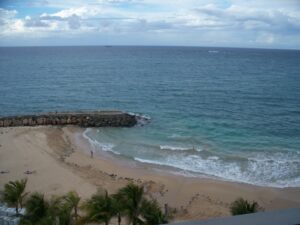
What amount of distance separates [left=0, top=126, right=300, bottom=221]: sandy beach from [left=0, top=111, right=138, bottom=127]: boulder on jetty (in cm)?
619

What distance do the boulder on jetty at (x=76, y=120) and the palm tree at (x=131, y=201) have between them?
21935 millimetres

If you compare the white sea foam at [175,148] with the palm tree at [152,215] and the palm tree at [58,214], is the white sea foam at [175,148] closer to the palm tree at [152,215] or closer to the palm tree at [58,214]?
the palm tree at [152,215]

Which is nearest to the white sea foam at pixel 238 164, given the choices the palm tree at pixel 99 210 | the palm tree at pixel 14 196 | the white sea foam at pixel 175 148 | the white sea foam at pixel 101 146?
the white sea foam at pixel 175 148

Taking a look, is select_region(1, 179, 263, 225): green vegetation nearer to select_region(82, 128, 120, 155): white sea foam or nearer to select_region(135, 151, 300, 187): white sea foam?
select_region(135, 151, 300, 187): white sea foam

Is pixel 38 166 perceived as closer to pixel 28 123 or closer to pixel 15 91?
pixel 28 123

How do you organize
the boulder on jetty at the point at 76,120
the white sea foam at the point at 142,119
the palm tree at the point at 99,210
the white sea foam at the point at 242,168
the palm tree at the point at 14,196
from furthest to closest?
the white sea foam at the point at 142,119
the boulder on jetty at the point at 76,120
the white sea foam at the point at 242,168
the palm tree at the point at 14,196
the palm tree at the point at 99,210

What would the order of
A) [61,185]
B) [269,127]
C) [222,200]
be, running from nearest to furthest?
1. [222,200]
2. [61,185]
3. [269,127]

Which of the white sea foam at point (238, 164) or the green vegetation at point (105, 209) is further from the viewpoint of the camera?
the white sea foam at point (238, 164)

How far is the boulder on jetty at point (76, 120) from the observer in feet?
111

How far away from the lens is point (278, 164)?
73.2 ft

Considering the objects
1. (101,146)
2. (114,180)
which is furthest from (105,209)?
(101,146)

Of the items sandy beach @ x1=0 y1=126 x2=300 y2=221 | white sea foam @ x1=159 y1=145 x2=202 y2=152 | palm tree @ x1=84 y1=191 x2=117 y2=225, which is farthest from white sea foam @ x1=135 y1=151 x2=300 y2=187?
palm tree @ x1=84 y1=191 x2=117 y2=225

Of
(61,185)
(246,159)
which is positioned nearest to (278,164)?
(246,159)

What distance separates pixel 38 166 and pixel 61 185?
3854 mm
